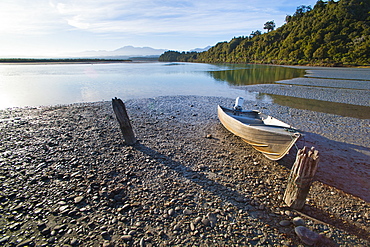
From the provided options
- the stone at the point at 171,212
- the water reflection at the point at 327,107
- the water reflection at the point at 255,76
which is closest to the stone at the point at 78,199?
the stone at the point at 171,212

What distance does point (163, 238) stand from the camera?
13.7 feet

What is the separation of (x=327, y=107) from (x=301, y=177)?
50.6 ft

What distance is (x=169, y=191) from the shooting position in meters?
5.73

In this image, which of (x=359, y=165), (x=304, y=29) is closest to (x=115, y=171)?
(x=359, y=165)

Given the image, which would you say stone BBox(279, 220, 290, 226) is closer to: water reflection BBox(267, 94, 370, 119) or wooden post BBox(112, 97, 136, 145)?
wooden post BBox(112, 97, 136, 145)

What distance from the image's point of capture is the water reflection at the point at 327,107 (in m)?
14.2

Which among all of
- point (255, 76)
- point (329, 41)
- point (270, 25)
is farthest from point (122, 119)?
point (270, 25)

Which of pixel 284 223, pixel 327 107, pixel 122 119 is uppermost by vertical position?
pixel 122 119

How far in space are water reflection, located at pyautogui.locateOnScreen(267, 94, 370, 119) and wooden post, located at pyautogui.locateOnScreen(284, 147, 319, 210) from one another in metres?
12.8

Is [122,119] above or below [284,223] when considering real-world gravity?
above

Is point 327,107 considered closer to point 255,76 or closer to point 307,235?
point 307,235

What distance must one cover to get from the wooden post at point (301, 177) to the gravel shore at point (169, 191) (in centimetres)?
36

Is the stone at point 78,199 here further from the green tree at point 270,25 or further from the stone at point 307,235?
the green tree at point 270,25

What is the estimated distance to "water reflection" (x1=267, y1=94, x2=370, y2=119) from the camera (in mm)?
14172
